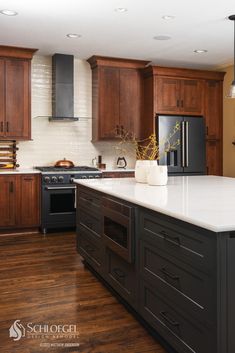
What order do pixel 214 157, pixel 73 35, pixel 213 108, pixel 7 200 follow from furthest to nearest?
pixel 214 157, pixel 213 108, pixel 7 200, pixel 73 35

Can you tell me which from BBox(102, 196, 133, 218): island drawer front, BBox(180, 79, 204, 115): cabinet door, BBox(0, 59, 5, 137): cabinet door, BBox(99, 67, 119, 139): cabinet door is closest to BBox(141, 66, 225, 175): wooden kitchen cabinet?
BBox(180, 79, 204, 115): cabinet door

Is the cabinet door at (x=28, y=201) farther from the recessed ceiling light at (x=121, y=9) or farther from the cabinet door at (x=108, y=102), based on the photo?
the recessed ceiling light at (x=121, y=9)

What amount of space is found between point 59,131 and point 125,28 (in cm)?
212

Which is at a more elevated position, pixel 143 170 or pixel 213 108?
pixel 213 108

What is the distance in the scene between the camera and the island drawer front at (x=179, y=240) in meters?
1.82

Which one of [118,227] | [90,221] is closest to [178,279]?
[118,227]

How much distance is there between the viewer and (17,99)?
569 cm

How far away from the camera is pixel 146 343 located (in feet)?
7.96

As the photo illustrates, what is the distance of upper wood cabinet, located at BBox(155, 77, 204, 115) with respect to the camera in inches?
246

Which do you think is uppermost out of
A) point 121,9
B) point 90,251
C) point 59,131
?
point 121,9

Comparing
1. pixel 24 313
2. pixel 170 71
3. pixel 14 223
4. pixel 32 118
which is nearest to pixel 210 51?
pixel 170 71

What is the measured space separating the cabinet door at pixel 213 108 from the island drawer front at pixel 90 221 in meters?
3.48

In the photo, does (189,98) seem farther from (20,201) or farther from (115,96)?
(20,201)

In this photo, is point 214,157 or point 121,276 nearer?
point 121,276
